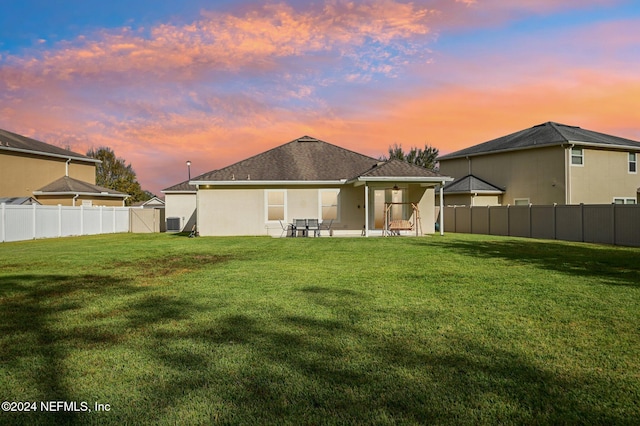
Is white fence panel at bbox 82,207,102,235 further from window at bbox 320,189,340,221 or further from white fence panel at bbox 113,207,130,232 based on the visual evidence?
window at bbox 320,189,340,221

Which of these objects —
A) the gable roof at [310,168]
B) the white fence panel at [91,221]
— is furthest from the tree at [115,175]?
the gable roof at [310,168]

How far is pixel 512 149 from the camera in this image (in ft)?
89.0

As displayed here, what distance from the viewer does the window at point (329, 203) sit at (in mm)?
21250

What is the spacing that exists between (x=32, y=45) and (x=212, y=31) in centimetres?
788

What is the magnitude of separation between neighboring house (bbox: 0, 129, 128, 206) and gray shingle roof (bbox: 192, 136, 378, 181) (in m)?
13.9

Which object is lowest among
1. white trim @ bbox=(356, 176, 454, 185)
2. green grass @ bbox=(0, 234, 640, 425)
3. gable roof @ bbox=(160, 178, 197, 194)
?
green grass @ bbox=(0, 234, 640, 425)

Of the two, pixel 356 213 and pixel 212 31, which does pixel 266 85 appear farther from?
pixel 356 213

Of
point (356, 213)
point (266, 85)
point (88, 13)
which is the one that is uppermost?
point (88, 13)

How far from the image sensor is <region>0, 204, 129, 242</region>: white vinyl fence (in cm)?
1975

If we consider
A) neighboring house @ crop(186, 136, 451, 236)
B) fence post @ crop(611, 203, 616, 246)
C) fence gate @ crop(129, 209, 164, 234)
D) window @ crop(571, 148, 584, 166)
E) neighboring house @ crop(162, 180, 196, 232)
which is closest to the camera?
fence post @ crop(611, 203, 616, 246)

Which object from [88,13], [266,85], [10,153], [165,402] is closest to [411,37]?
[266,85]

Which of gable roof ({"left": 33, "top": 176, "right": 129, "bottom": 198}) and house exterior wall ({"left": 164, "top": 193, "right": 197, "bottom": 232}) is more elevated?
gable roof ({"left": 33, "top": 176, "right": 129, "bottom": 198})

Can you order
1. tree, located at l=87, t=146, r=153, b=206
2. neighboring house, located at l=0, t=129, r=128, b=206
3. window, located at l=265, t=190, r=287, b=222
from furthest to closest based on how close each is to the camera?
tree, located at l=87, t=146, r=153, b=206 → neighboring house, located at l=0, t=129, r=128, b=206 → window, located at l=265, t=190, r=287, b=222

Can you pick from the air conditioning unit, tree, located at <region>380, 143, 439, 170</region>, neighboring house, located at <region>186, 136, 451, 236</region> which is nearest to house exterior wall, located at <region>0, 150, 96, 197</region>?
the air conditioning unit
